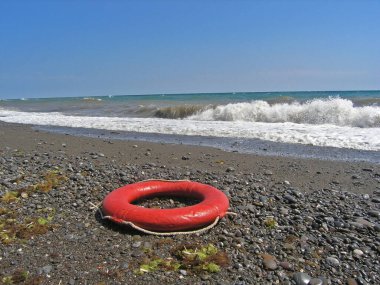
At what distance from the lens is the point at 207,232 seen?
12.8ft

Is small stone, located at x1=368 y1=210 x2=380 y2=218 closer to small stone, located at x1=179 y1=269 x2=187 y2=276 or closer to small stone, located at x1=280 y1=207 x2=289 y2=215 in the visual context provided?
small stone, located at x1=280 y1=207 x2=289 y2=215

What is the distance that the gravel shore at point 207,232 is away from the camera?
310cm

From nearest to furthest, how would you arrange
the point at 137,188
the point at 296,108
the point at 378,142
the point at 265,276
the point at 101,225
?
1. the point at 265,276
2. the point at 101,225
3. the point at 137,188
4. the point at 378,142
5. the point at 296,108

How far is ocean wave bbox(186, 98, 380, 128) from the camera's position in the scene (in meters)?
13.6

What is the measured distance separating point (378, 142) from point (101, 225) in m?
7.92

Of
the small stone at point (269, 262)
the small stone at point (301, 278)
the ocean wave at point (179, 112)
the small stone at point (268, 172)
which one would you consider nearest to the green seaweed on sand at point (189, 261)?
the small stone at point (269, 262)

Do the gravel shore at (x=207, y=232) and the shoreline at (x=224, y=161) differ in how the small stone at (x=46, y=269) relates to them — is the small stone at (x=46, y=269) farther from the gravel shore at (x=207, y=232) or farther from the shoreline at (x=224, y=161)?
the shoreline at (x=224, y=161)

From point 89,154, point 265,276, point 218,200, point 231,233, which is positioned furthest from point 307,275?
point 89,154

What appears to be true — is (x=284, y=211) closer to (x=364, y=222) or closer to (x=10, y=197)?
(x=364, y=222)

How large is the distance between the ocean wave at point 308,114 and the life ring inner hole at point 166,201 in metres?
10.3

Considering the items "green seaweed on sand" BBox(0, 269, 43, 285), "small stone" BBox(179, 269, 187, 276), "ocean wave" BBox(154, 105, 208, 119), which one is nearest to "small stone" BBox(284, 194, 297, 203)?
"small stone" BBox(179, 269, 187, 276)

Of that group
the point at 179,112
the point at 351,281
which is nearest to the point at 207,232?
the point at 351,281

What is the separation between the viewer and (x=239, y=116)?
17.1m

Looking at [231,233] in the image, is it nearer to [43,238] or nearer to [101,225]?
[101,225]
